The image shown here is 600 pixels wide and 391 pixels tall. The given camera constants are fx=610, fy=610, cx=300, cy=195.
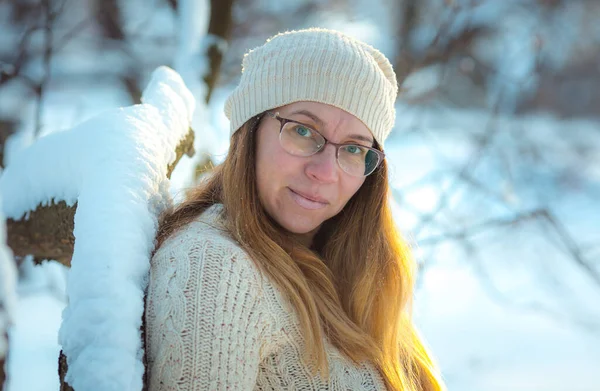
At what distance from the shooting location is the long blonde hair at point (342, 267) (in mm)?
1476

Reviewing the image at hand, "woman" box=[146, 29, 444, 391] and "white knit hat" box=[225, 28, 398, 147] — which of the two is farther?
"white knit hat" box=[225, 28, 398, 147]

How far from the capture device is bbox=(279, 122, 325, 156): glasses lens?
1574 mm

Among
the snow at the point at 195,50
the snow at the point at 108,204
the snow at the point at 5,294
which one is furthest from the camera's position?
the snow at the point at 195,50

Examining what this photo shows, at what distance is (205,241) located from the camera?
1346 mm

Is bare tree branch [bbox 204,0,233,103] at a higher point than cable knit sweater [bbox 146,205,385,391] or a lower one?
higher

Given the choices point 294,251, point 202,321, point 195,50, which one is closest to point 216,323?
point 202,321

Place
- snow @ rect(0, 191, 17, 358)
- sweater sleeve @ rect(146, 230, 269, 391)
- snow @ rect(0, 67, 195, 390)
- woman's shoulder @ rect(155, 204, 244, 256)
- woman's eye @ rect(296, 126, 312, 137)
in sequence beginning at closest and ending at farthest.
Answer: snow @ rect(0, 191, 17, 358)
snow @ rect(0, 67, 195, 390)
sweater sleeve @ rect(146, 230, 269, 391)
woman's shoulder @ rect(155, 204, 244, 256)
woman's eye @ rect(296, 126, 312, 137)

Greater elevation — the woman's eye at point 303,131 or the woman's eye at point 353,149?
the woman's eye at point 303,131

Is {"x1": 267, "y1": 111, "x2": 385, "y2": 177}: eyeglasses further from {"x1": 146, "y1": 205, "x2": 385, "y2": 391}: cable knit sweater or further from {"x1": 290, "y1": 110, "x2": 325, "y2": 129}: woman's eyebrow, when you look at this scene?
{"x1": 146, "y1": 205, "x2": 385, "y2": 391}: cable knit sweater

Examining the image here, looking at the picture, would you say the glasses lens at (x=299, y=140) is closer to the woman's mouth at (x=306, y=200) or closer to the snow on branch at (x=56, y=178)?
the woman's mouth at (x=306, y=200)

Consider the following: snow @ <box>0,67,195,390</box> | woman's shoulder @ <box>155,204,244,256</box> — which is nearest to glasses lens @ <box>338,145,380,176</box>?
woman's shoulder @ <box>155,204,244,256</box>

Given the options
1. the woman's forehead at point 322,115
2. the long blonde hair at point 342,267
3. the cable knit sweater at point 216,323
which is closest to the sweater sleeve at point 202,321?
the cable knit sweater at point 216,323

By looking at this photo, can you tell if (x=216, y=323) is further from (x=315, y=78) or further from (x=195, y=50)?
(x=195, y=50)

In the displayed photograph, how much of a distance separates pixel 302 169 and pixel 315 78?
24cm
